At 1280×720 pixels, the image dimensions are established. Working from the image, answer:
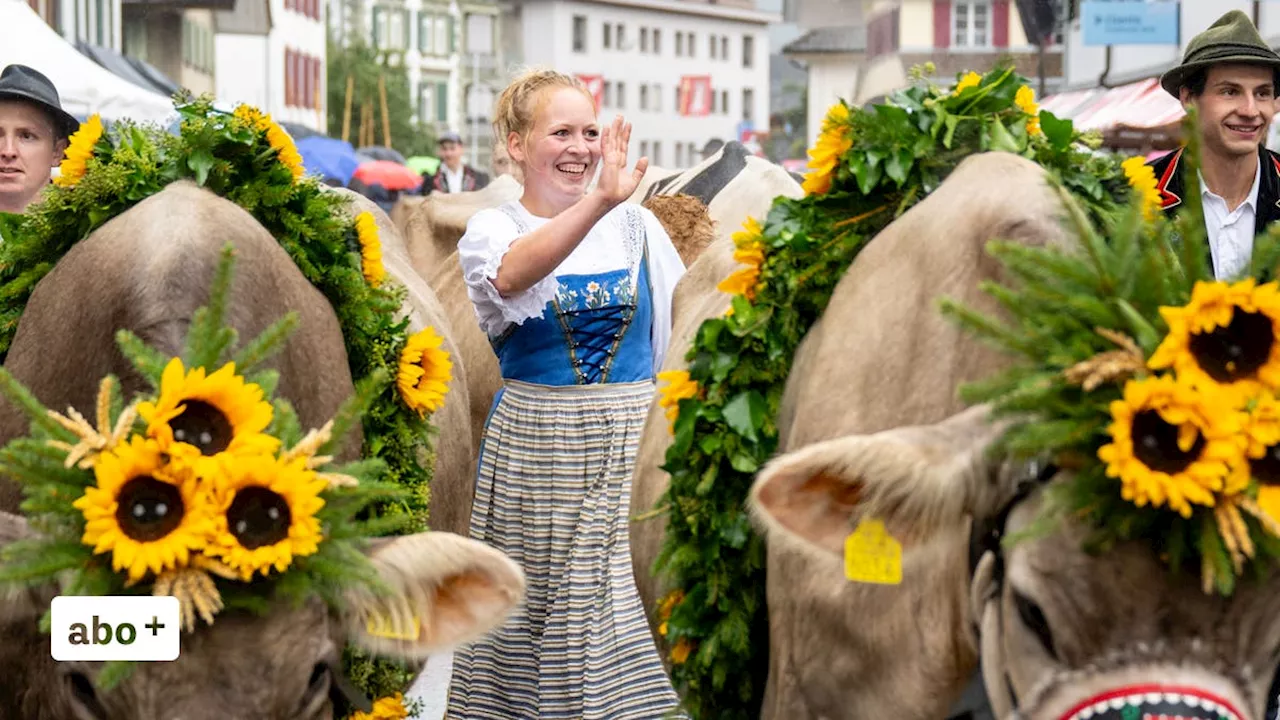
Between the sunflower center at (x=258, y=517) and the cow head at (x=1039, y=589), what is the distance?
A: 2.86 ft

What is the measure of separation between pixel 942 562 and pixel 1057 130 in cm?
136

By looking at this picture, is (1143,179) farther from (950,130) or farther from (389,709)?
(389,709)

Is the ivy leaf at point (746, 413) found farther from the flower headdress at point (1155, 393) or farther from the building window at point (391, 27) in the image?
the building window at point (391, 27)

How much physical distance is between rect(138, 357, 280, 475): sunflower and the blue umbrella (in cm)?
1846

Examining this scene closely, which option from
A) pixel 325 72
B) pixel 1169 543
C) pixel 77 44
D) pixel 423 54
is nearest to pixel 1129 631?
pixel 1169 543

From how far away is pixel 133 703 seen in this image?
4035 millimetres

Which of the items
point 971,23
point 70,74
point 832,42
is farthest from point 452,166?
point 832,42

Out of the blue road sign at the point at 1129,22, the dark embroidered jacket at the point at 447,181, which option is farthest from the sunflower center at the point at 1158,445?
the blue road sign at the point at 1129,22

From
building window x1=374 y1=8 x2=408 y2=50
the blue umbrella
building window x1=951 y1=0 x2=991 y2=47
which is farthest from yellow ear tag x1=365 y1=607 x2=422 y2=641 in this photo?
building window x1=374 y1=8 x2=408 y2=50

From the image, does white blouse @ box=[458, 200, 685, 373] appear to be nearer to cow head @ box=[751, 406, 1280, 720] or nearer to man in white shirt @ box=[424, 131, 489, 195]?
cow head @ box=[751, 406, 1280, 720]

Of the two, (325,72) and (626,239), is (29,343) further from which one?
(325,72)

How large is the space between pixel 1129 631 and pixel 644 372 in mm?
2933

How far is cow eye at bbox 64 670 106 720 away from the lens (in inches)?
165

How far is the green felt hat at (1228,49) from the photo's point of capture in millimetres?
6215
